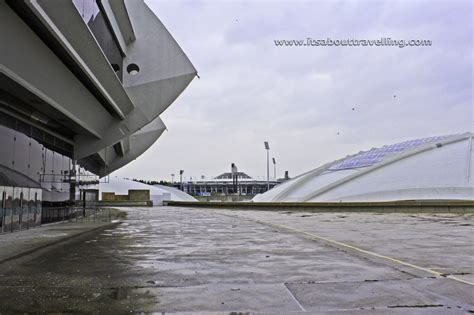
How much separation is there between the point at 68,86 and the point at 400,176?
3878 centimetres

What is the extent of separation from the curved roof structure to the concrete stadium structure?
27.4m

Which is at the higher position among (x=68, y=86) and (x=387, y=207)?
(x=68, y=86)

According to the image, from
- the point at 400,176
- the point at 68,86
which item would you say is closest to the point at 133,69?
the point at 68,86

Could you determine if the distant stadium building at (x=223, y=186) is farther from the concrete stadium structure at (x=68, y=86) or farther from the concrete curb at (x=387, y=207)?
the concrete stadium structure at (x=68, y=86)

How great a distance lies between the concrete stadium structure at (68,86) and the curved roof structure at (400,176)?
90.0 feet

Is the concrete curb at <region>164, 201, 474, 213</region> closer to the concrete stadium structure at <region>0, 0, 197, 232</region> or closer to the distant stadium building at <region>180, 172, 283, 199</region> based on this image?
the concrete stadium structure at <region>0, 0, 197, 232</region>

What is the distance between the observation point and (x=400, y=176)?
1834 inches

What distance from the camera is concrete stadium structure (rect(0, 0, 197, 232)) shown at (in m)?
13.9

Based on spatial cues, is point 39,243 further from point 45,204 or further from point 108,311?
point 45,204

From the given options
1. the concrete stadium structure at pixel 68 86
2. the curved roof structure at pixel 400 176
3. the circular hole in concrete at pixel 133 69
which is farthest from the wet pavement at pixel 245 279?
the curved roof structure at pixel 400 176

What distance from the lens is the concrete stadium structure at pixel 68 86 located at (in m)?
13.9

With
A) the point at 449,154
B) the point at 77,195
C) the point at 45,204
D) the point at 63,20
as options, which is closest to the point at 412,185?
the point at 449,154

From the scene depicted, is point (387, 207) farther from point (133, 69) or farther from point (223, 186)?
point (223, 186)

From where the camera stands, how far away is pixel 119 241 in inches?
469
